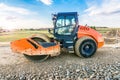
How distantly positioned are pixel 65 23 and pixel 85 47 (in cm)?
133

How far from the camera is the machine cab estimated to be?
8.95 meters

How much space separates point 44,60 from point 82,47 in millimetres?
1684

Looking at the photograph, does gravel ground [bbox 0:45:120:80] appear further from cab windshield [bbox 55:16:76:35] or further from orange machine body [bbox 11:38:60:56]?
cab windshield [bbox 55:16:76:35]

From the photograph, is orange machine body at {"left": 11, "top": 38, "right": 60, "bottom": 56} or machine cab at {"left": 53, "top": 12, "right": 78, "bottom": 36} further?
machine cab at {"left": 53, "top": 12, "right": 78, "bottom": 36}

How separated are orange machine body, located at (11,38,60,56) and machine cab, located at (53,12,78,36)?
1.04 m

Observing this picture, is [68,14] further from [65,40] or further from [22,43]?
[22,43]

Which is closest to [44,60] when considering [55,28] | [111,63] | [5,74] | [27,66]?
[27,66]

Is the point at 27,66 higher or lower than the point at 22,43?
lower

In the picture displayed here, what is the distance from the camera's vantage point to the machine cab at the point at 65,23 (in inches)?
352

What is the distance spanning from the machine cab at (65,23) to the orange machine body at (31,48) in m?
1.04

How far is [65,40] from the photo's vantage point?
8.97 meters

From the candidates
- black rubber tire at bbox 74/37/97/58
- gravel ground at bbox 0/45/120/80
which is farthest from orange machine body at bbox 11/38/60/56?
black rubber tire at bbox 74/37/97/58

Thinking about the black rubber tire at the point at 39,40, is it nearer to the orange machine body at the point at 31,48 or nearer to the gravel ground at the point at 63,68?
the gravel ground at the point at 63,68

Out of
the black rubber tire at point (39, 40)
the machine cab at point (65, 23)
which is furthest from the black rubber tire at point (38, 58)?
the machine cab at point (65, 23)
